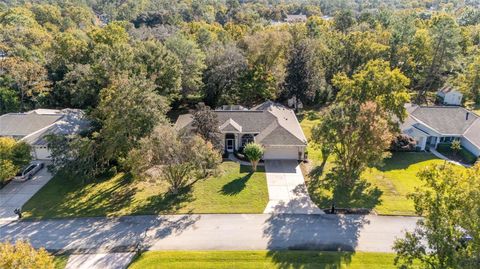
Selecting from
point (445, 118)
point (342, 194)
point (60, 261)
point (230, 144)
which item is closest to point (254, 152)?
point (230, 144)

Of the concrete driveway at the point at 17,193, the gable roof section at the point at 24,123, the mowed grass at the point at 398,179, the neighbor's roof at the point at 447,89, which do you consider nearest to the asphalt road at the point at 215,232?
the mowed grass at the point at 398,179

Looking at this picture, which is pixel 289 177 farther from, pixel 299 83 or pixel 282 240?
pixel 299 83

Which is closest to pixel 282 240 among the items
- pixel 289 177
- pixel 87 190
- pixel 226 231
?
pixel 226 231

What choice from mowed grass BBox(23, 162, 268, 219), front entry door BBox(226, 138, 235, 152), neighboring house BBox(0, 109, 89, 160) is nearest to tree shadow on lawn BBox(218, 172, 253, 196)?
mowed grass BBox(23, 162, 268, 219)

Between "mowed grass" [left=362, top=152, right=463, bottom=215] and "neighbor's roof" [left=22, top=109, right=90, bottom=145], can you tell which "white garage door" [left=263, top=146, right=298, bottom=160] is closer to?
"mowed grass" [left=362, top=152, right=463, bottom=215]

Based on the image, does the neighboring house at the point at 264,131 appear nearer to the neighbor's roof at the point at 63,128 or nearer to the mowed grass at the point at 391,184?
the mowed grass at the point at 391,184

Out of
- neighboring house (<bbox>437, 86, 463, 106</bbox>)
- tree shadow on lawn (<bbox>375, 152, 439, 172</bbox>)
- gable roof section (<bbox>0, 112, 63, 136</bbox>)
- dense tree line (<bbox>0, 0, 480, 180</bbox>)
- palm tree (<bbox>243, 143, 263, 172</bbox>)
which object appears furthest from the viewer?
neighboring house (<bbox>437, 86, 463, 106</bbox>)
